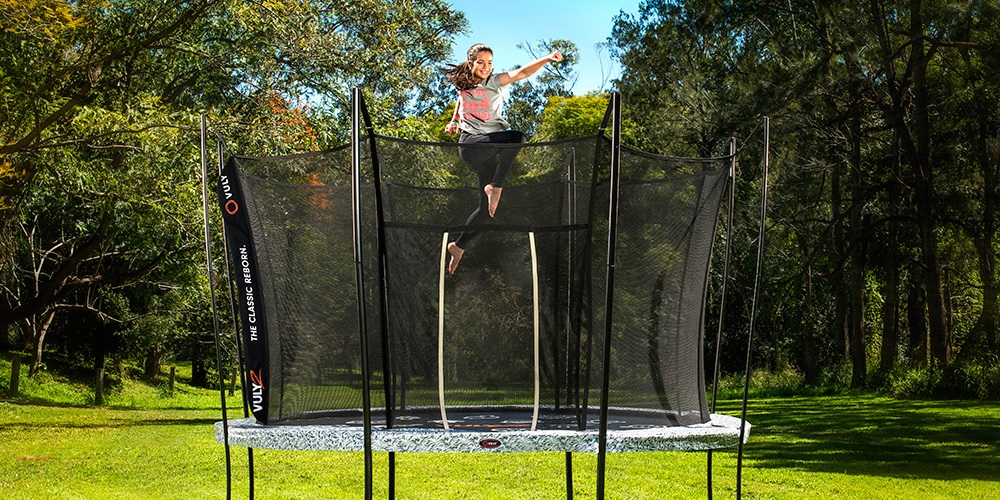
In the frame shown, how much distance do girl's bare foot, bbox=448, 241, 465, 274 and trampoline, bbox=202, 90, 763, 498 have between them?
2 centimetres

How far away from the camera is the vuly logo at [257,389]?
347cm

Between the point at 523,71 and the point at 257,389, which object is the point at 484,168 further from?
the point at 257,389

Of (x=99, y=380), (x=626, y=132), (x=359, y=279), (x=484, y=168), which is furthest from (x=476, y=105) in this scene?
(x=626, y=132)

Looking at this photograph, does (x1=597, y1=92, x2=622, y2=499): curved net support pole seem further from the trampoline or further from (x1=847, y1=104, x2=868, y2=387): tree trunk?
(x1=847, y1=104, x2=868, y2=387): tree trunk

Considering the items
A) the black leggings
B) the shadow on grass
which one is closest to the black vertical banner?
the black leggings

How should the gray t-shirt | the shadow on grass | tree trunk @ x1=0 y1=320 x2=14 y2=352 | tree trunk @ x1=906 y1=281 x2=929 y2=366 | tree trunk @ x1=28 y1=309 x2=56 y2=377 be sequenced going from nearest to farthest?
the gray t-shirt → the shadow on grass → tree trunk @ x1=28 y1=309 x2=56 y2=377 → tree trunk @ x1=906 y1=281 x2=929 y2=366 → tree trunk @ x1=0 y1=320 x2=14 y2=352

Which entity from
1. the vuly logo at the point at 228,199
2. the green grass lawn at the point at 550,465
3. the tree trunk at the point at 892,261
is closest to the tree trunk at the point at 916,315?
the tree trunk at the point at 892,261

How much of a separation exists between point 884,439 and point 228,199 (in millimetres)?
9492

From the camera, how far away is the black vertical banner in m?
3.47

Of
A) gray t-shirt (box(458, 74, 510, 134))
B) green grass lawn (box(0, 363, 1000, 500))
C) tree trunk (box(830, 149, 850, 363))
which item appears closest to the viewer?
gray t-shirt (box(458, 74, 510, 134))

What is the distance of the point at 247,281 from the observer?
349 cm

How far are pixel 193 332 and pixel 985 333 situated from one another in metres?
14.9

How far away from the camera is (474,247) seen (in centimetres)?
336

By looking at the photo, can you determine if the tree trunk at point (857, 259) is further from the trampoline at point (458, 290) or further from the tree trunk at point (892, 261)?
the trampoline at point (458, 290)
